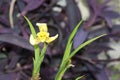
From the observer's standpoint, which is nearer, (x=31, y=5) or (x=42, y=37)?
(x=42, y=37)

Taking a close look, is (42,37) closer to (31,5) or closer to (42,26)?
(42,26)

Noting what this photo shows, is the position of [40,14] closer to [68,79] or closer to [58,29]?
[58,29]

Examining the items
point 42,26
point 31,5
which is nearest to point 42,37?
point 42,26

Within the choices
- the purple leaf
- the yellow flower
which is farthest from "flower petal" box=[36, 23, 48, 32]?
the purple leaf

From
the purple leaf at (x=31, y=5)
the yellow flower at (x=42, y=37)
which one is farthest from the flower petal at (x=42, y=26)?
the purple leaf at (x=31, y=5)

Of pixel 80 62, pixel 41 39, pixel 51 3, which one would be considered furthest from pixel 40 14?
pixel 41 39

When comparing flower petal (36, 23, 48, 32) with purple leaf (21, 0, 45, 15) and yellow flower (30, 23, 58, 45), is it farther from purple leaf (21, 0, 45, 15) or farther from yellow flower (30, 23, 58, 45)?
purple leaf (21, 0, 45, 15)

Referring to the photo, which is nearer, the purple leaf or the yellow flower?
the yellow flower

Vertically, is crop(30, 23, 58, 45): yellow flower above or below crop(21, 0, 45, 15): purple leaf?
below

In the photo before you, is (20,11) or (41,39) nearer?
(41,39)

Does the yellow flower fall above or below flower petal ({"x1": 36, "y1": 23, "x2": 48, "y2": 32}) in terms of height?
below

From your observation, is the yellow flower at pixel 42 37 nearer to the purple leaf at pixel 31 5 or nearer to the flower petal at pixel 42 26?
the flower petal at pixel 42 26
